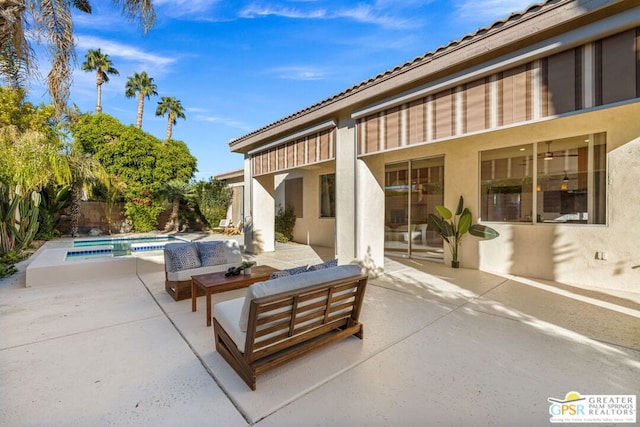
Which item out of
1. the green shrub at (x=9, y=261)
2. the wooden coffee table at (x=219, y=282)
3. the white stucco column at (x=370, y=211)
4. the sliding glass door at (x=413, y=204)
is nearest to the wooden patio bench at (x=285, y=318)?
the wooden coffee table at (x=219, y=282)

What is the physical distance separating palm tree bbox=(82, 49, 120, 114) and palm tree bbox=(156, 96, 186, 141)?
4.32 m

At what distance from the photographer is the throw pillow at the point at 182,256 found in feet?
18.4

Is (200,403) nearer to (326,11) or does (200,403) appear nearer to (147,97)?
(326,11)

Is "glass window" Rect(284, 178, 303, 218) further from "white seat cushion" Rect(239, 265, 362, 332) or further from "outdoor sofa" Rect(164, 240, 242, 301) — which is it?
"white seat cushion" Rect(239, 265, 362, 332)

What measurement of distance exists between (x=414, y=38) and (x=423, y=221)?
5.90 m

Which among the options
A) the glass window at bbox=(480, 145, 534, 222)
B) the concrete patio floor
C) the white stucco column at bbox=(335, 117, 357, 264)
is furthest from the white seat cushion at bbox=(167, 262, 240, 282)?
the glass window at bbox=(480, 145, 534, 222)

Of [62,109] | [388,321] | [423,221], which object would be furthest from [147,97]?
[388,321]

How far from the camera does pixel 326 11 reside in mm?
8828

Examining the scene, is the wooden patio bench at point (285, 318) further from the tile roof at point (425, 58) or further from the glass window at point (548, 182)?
the glass window at point (548, 182)

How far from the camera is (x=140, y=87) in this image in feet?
89.8

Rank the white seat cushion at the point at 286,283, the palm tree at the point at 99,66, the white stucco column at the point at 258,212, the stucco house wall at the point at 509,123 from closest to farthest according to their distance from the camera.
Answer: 1. the white seat cushion at the point at 286,283
2. the stucco house wall at the point at 509,123
3. the white stucco column at the point at 258,212
4. the palm tree at the point at 99,66

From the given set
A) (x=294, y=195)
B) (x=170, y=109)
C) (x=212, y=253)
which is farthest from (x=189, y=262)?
(x=170, y=109)

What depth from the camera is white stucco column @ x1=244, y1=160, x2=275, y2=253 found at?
10.9 metres

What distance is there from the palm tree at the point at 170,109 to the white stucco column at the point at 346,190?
28.2 meters
